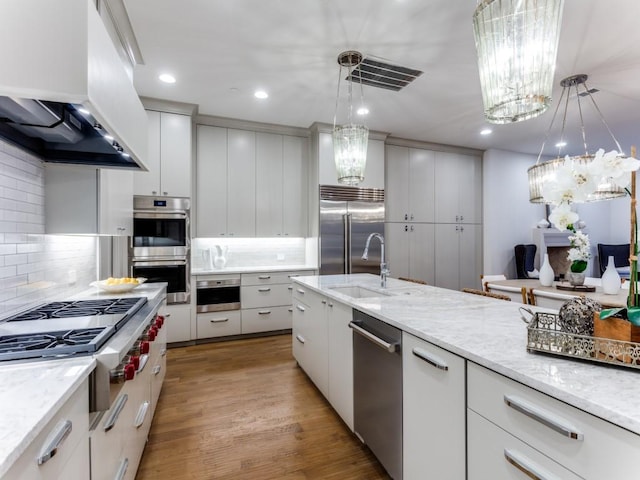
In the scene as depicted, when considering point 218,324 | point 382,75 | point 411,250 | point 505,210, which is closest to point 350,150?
point 382,75

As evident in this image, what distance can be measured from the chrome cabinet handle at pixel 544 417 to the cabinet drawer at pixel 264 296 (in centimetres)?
351

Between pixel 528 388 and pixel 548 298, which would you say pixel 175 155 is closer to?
pixel 528 388

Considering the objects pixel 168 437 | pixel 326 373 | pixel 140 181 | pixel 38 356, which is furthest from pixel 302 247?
pixel 38 356

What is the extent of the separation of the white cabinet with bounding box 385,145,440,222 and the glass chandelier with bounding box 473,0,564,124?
395cm

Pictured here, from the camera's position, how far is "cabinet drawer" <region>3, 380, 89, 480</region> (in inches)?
27.7

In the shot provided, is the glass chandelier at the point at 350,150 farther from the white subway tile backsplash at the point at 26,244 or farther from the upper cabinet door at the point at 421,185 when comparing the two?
the upper cabinet door at the point at 421,185

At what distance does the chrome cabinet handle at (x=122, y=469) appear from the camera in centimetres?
133

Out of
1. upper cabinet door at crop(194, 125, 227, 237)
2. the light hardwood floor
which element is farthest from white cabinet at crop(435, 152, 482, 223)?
the light hardwood floor

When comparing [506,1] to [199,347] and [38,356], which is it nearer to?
[38,356]

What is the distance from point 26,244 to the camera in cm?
177

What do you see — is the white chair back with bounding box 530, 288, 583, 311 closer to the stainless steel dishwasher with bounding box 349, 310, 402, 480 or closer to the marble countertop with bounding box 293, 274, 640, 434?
the marble countertop with bounding box 293, 274, 640, 434

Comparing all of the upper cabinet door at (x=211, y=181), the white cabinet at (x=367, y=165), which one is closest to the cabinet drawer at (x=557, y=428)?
the white cabinet at (x=367, y=165)

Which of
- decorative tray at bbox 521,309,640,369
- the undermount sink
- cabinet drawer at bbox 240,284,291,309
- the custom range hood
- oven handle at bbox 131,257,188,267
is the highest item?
the custom range hood

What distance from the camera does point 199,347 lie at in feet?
12.6
